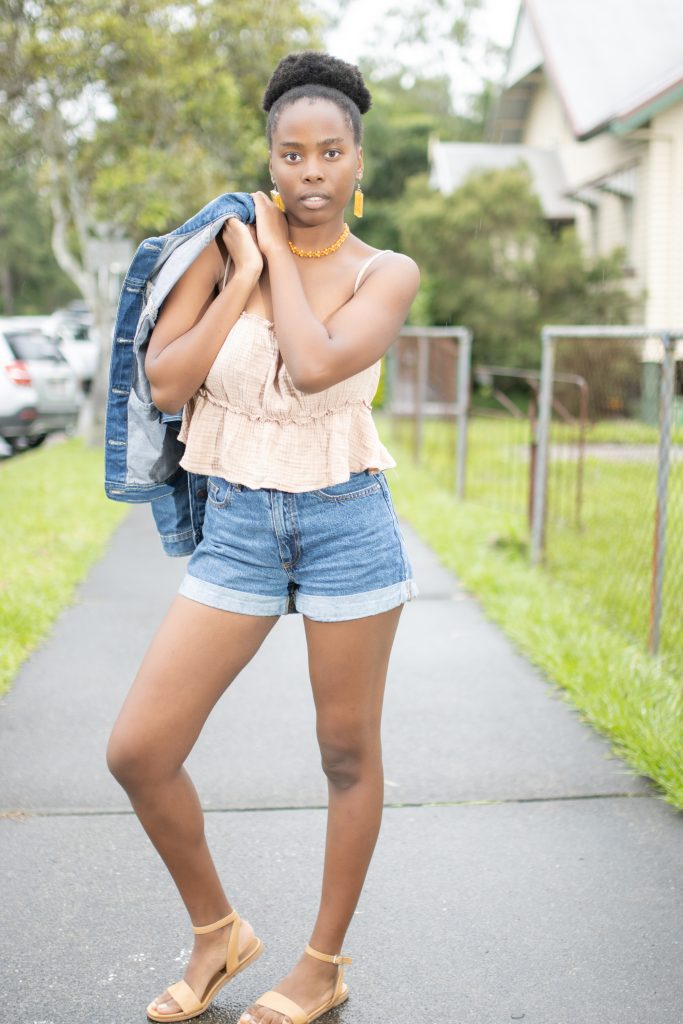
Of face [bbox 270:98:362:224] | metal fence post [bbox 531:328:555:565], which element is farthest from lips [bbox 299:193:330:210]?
metal fence post [bbox 531:328:555:565]

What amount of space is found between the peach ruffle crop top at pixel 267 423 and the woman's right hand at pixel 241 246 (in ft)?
0.35

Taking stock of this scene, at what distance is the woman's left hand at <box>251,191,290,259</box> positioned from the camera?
234 cm

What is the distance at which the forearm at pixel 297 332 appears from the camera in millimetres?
2246

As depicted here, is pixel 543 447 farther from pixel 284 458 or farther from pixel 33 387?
pixel 33 387

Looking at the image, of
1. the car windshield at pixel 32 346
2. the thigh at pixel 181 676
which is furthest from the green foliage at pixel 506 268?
the thigh at pixel 181 676

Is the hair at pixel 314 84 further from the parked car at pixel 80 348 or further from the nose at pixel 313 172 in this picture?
the parked car at pixel 80 348

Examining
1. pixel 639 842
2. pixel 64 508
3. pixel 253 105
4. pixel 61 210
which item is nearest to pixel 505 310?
pixel 253 105

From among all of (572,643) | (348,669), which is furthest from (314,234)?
(572,643)

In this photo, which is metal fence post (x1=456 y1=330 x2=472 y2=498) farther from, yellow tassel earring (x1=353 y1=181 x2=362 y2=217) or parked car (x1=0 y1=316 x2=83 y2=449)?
yellow tassel earring (x1=353 y1=181 x2=362 y2=217)

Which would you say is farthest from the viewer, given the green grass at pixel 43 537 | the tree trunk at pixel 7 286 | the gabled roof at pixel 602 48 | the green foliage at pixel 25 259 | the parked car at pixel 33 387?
the tree trunk at pixel 7 286

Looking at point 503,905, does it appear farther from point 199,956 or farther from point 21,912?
point 21,912

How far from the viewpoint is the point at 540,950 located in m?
2.88

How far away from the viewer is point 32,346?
51.3ft

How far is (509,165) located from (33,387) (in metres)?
10.5
